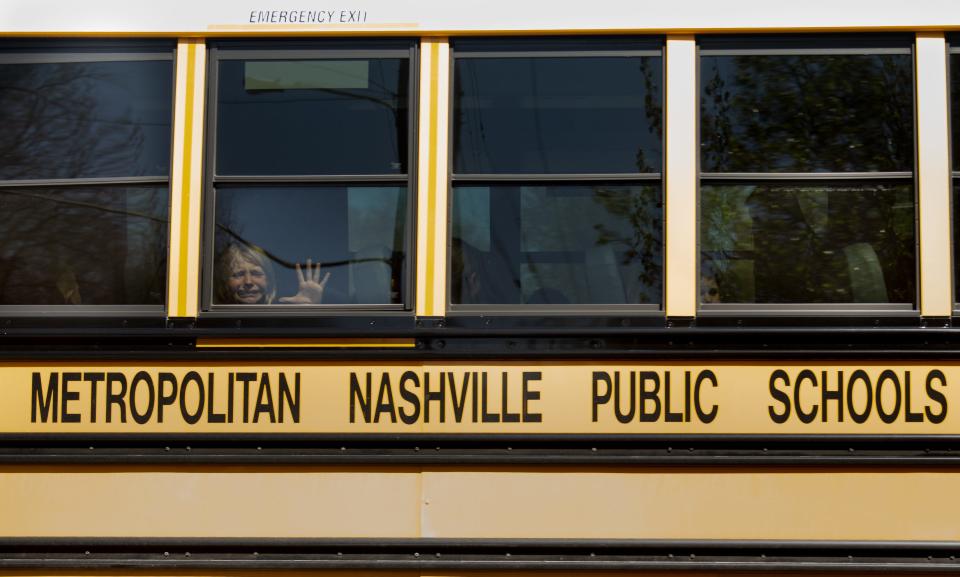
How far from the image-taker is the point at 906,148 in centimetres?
264

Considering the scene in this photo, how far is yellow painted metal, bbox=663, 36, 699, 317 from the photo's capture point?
8.59ft

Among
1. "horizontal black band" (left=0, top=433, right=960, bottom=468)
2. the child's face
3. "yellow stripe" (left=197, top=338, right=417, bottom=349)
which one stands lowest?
"horizontal black band" (left=0, top=433, right=960, bottom=468)

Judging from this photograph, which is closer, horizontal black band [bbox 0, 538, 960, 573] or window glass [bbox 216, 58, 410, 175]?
horizontal black band [bbox 0, 538, 960, 573]

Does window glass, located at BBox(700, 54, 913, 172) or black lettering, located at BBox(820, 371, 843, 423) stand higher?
window glass, located at BBox(700, 54, 913, 172)

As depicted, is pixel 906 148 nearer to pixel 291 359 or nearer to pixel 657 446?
pixel 657 446

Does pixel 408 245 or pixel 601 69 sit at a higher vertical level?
pixel 601 69

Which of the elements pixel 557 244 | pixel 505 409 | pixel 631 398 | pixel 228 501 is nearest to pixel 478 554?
pixel 505 409

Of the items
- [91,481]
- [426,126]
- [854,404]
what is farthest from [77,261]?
[854,404]

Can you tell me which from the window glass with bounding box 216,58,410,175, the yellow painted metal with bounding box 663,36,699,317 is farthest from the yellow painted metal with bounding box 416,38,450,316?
the yellow painted metal with bounding box 663,36,699,317

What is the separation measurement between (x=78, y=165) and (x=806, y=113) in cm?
217

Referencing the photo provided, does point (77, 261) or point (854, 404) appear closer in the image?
point (854, 404)

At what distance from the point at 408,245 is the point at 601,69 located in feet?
2.53

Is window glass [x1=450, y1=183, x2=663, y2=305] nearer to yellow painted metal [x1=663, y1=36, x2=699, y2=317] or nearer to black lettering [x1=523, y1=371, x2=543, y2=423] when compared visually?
yellow painted metal [x1=663, y1=36, x2=699, y2=317]

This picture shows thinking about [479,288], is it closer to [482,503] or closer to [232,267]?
[482,503]
